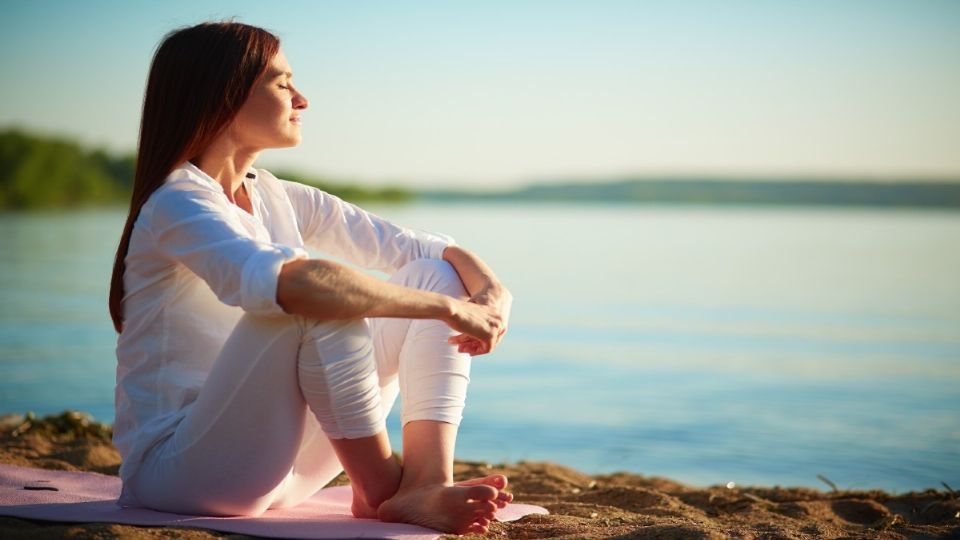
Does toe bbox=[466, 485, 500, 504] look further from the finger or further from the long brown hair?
the long brown hair

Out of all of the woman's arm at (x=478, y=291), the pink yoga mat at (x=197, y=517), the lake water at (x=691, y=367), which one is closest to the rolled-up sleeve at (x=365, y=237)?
the woman's arm at (x=478, y=291)

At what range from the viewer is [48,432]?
4.01 m

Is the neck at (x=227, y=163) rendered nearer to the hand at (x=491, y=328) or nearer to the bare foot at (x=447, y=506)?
the hand at (x=491, y=328)

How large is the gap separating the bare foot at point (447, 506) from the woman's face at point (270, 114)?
872 millimetres

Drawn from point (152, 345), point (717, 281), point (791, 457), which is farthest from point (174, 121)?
point (717, 281)

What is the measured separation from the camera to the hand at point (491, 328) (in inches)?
92.1

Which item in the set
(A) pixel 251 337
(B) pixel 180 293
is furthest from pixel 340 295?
(B) pixel 180 293

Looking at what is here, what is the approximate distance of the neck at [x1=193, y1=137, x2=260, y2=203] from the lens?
7.56ft

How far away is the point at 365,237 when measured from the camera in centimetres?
275

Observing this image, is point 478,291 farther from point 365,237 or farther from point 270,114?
point 270,114

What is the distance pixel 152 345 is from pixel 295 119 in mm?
641

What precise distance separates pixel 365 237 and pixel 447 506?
2.79 feet

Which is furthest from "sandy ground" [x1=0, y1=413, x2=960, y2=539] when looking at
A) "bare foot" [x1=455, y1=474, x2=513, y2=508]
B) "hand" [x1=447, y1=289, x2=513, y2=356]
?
"hand" [x1=447, y1=289, x2=513, y2=356]

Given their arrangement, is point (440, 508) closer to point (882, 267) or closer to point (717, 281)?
point (717, 281)
